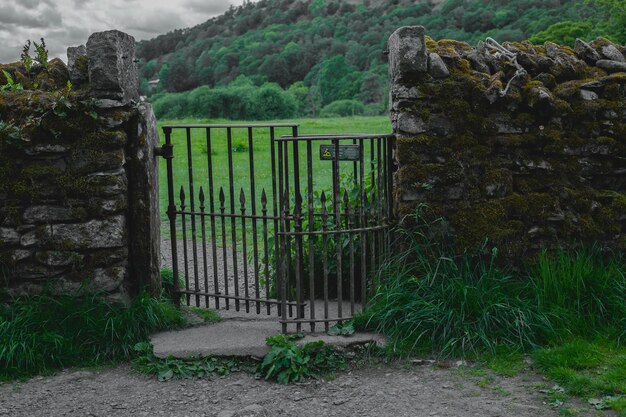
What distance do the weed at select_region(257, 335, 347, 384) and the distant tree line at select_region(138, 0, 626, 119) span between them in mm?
34471

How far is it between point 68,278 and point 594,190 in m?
4.79

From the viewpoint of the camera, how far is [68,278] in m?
5.88

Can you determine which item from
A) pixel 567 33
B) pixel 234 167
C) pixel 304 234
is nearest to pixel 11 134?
pixel 304 234

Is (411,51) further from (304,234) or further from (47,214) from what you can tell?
(47,214)

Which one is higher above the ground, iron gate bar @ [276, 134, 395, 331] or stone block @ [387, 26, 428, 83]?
stone block @ [387, 26, 428, 83]

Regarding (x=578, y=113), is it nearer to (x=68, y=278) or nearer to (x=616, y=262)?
(x=616, y=262)

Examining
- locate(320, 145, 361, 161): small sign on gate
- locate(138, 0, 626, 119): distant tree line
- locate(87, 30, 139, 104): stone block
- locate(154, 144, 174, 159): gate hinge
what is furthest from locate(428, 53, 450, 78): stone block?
locate(138, 0, 626, 119): distant tree line

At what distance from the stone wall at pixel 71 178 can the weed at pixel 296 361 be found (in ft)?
5.07

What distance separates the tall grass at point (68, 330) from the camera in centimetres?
539

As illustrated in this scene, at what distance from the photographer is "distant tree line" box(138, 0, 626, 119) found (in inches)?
1953

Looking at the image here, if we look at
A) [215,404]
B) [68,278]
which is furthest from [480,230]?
[68,278]

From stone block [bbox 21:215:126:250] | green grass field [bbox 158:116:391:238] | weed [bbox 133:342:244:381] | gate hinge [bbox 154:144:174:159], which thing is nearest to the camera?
weed [bbox 133:342:244:381]

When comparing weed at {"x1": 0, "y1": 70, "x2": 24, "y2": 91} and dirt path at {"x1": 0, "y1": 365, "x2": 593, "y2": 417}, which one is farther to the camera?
weed at {"x1": 0, "y1": 70, "x2": 24, "y2": 91}

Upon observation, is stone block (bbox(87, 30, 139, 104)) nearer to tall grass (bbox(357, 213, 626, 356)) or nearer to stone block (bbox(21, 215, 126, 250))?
stone block (bbox(21, 215, 126, 250))
